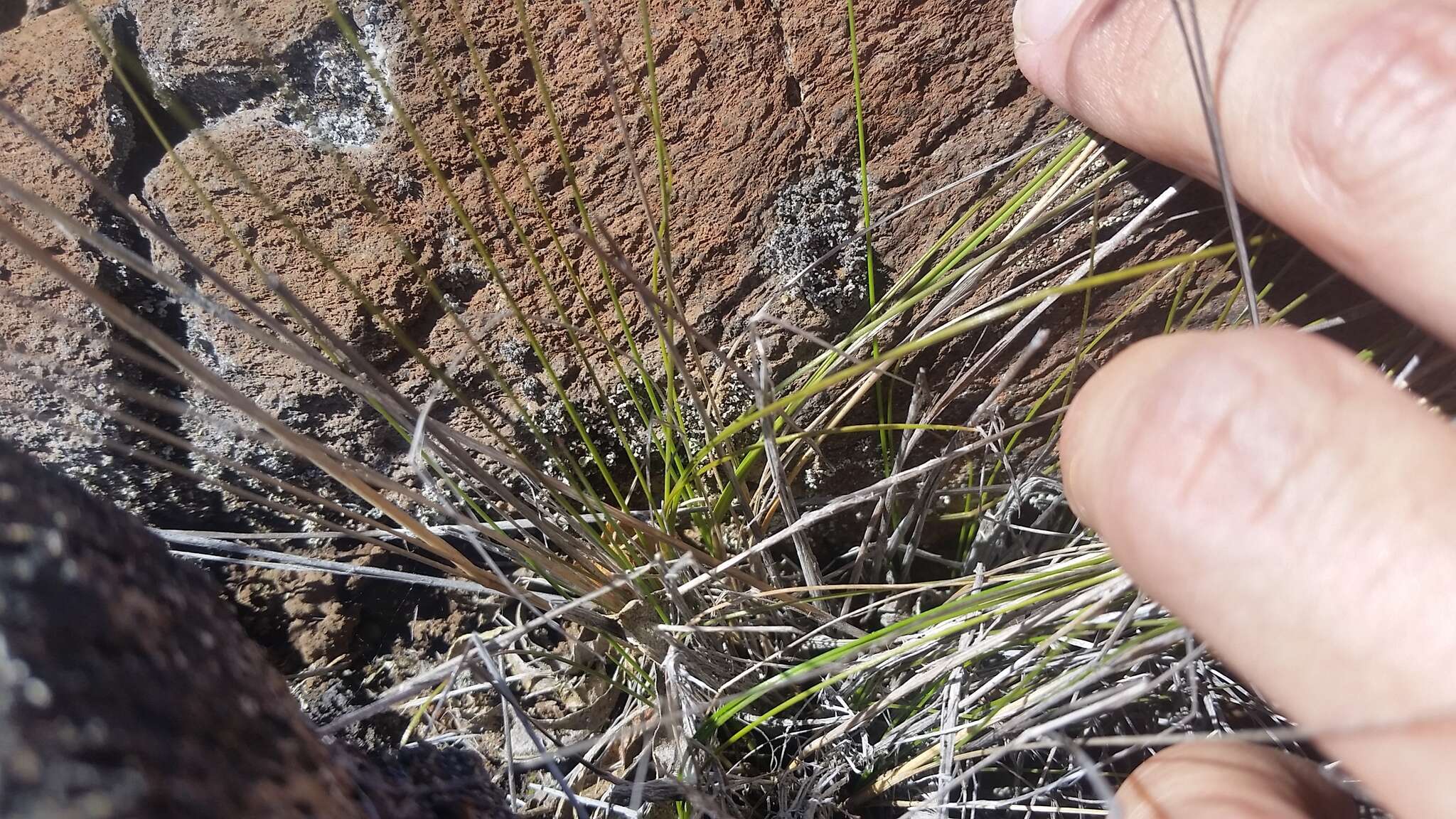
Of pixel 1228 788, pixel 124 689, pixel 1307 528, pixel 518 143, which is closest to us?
pixel 124 689

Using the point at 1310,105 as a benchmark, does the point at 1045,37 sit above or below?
above

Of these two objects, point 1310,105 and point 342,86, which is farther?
point 342,86

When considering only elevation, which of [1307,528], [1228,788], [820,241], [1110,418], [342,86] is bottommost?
[1228,788]

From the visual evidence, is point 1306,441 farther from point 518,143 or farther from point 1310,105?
point 518,143

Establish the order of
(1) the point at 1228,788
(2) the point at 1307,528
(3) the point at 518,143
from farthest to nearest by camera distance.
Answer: (3) the point at 518,143 → (1) the point at 1228,788 → (2) the point at 1307,528

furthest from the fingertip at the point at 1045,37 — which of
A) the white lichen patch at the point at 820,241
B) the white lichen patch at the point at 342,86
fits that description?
the white lichen patch at the point at 342,86

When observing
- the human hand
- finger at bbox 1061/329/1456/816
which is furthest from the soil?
finger at bbox 1061/329/1456/816

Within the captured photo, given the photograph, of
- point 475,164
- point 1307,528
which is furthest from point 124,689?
point 1307,528
